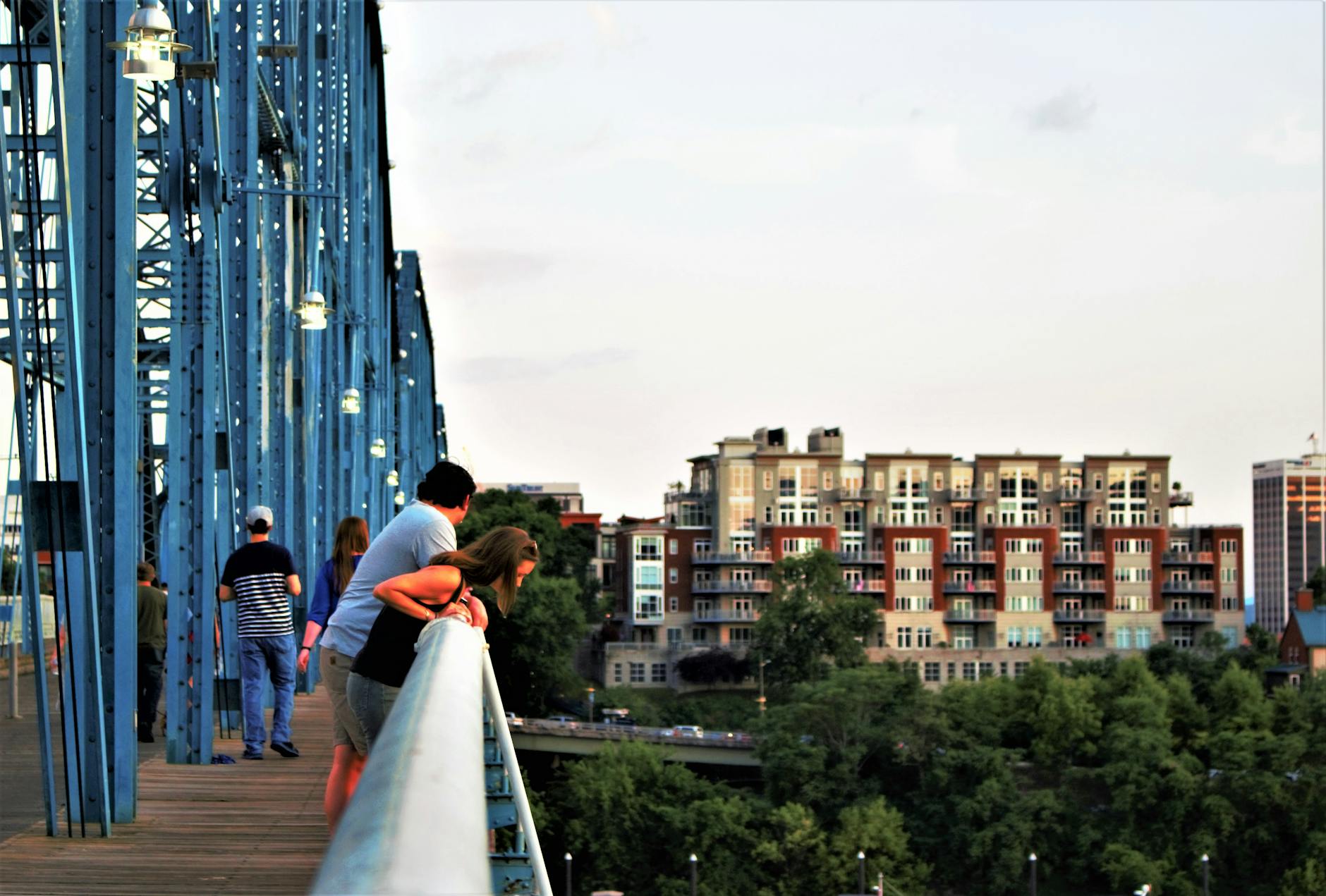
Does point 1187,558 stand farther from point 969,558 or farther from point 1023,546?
point 969,558

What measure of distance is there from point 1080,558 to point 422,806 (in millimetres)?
135176

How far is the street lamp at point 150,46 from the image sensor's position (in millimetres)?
7734

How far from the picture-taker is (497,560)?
5426mm

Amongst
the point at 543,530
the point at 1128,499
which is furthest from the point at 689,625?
the point at 543,530

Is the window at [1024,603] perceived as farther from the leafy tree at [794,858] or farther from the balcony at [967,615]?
the leafy tree at [794,858]

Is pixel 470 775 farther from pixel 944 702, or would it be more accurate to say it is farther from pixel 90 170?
pixel 944 702

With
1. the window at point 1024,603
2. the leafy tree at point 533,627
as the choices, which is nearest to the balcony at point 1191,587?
the window at point 1024,603

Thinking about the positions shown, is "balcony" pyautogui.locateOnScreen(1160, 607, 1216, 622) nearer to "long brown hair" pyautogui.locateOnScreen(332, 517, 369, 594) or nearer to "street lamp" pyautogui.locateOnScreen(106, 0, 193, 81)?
"long brown hair" pyautogui.locateOnScreen(332, 517, 369, 594)

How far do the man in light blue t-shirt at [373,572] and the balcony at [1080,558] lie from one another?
129791 millimetres

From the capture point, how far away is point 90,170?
845cm

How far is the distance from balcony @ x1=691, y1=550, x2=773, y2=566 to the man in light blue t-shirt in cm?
12055

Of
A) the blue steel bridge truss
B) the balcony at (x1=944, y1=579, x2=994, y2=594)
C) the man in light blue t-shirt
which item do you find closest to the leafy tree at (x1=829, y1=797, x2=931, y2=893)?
the blue steel bridge truss

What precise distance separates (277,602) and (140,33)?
14.3 feet

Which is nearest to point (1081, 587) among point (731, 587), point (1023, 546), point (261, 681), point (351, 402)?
point (1023, 546)
